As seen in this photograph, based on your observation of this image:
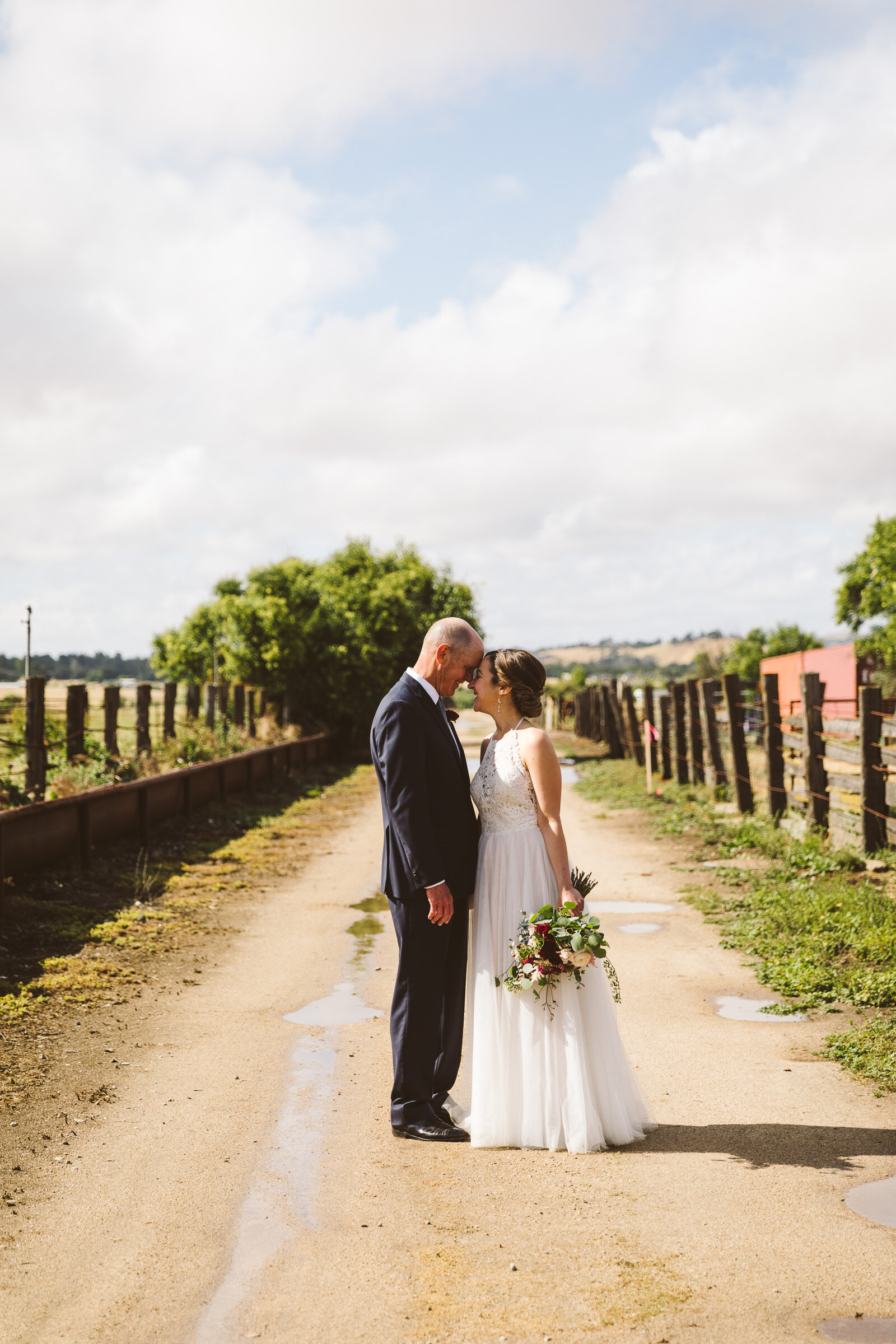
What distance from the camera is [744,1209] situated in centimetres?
373

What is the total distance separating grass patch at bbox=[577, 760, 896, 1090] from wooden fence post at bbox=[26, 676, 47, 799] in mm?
6776

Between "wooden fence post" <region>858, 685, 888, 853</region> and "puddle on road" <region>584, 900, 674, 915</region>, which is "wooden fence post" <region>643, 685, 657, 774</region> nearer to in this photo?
"wooden fence post" <region>858, 685, 888, 853</region>

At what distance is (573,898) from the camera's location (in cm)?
451

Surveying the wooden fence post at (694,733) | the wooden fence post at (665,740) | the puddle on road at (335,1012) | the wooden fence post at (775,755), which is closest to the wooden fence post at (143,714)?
the wooden fence post at (694,733)

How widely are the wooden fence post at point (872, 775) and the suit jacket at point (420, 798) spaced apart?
6.16 metres

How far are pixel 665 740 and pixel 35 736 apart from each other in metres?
13.3

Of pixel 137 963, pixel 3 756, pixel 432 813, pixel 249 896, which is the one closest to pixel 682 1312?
pixel 432 813

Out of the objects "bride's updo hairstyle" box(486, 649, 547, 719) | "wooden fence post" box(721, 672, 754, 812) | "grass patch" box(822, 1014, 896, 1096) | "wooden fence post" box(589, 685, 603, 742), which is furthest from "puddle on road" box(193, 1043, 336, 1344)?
"wooden fence post" box(589, 685, 603, 742)

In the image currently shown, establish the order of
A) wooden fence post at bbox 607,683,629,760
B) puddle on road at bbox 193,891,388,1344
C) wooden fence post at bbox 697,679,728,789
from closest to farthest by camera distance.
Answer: puddle on road at bbox 193,891,388,1344, wooden fence post at bbox 697,679,728,789, wooden fence post at bbox 607,683,629,760

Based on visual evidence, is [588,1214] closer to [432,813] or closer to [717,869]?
[432,813]

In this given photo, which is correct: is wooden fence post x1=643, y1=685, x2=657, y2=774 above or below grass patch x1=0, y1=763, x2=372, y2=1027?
above

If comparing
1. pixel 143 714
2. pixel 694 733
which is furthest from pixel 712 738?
pixel 143 714

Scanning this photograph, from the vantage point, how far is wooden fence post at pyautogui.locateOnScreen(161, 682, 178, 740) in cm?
1800

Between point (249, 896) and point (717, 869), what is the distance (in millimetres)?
4711
